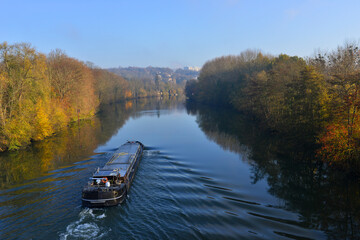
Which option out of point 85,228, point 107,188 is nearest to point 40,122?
point 107,188

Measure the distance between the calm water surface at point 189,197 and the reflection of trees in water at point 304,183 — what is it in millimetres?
Result: 70

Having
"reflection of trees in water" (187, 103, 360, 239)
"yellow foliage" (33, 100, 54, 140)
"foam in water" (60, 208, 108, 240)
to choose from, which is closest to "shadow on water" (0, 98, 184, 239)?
"foam in water" (60, 208, 108, 240)

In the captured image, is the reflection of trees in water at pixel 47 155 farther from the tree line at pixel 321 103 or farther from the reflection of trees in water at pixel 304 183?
the tree line at pixel 321 103

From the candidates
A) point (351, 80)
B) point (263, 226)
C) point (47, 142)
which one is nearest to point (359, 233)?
point (263, 226)

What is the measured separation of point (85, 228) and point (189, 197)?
6911mm

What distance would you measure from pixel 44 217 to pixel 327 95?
26.4 metres

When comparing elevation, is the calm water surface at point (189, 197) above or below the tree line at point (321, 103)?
below

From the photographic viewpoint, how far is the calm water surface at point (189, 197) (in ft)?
39.7

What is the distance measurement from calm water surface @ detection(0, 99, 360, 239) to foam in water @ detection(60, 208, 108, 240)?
5cm

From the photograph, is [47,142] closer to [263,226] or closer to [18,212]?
[18,212]

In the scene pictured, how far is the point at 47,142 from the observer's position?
35.2 m

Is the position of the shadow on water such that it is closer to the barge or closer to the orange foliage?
the barge

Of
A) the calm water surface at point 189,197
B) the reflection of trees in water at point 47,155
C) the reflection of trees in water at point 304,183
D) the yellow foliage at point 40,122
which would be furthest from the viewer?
the yellow foliage at point 40,122

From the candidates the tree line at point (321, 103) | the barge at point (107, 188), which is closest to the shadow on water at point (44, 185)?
the barge at point (107, 188)
